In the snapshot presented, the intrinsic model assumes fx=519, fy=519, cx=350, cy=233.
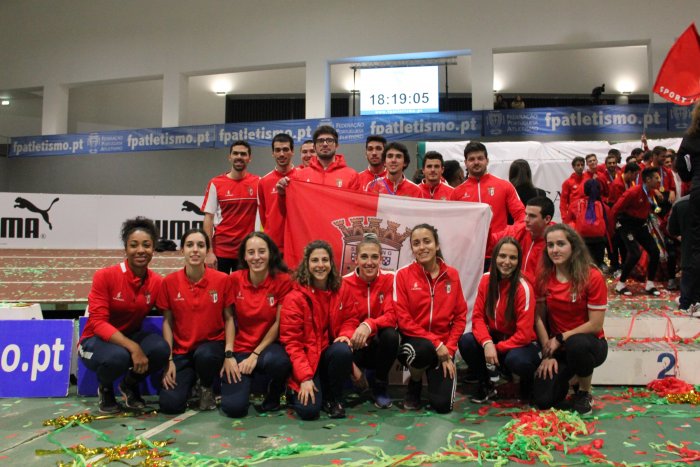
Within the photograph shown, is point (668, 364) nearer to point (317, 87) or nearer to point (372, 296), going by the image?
point (372, 296)

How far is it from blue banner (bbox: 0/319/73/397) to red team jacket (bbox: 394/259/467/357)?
8.02 feet

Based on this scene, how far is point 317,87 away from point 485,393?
12239mm

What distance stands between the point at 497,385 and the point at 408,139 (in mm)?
9670

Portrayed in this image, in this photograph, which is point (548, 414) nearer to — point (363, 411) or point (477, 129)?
point (363, 411)

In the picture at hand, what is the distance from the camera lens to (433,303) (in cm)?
366

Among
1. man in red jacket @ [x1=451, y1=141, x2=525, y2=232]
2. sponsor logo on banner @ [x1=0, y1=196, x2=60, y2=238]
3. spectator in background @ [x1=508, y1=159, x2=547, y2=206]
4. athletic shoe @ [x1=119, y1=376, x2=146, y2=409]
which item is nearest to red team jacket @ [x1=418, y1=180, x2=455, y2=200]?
man in red jacket @ [x1=451, y1=141, x2=525, y2=232]

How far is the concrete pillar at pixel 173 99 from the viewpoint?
15.8m

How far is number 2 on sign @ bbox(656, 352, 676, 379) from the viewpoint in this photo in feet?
12.7

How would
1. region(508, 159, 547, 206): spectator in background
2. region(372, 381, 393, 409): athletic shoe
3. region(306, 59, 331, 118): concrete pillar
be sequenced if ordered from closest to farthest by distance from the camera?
region(372, 381, 393, 409): athletic shoe → region(508, 159, 547, 206): spectator in background → region(306, 59, 331, 118): concrete pillar

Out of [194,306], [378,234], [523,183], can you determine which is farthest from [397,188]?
[194,306]

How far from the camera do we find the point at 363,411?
3.45 meters

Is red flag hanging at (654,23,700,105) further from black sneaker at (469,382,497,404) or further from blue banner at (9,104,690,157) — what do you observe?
black sneaker at (469,382,497,404)

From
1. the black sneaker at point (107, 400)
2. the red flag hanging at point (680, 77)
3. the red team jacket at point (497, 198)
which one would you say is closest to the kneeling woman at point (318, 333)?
the black sneaker at point (107, 400)

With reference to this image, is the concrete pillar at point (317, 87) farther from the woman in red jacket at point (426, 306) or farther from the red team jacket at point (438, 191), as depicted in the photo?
the woman in red jacket at point (426, 306)
